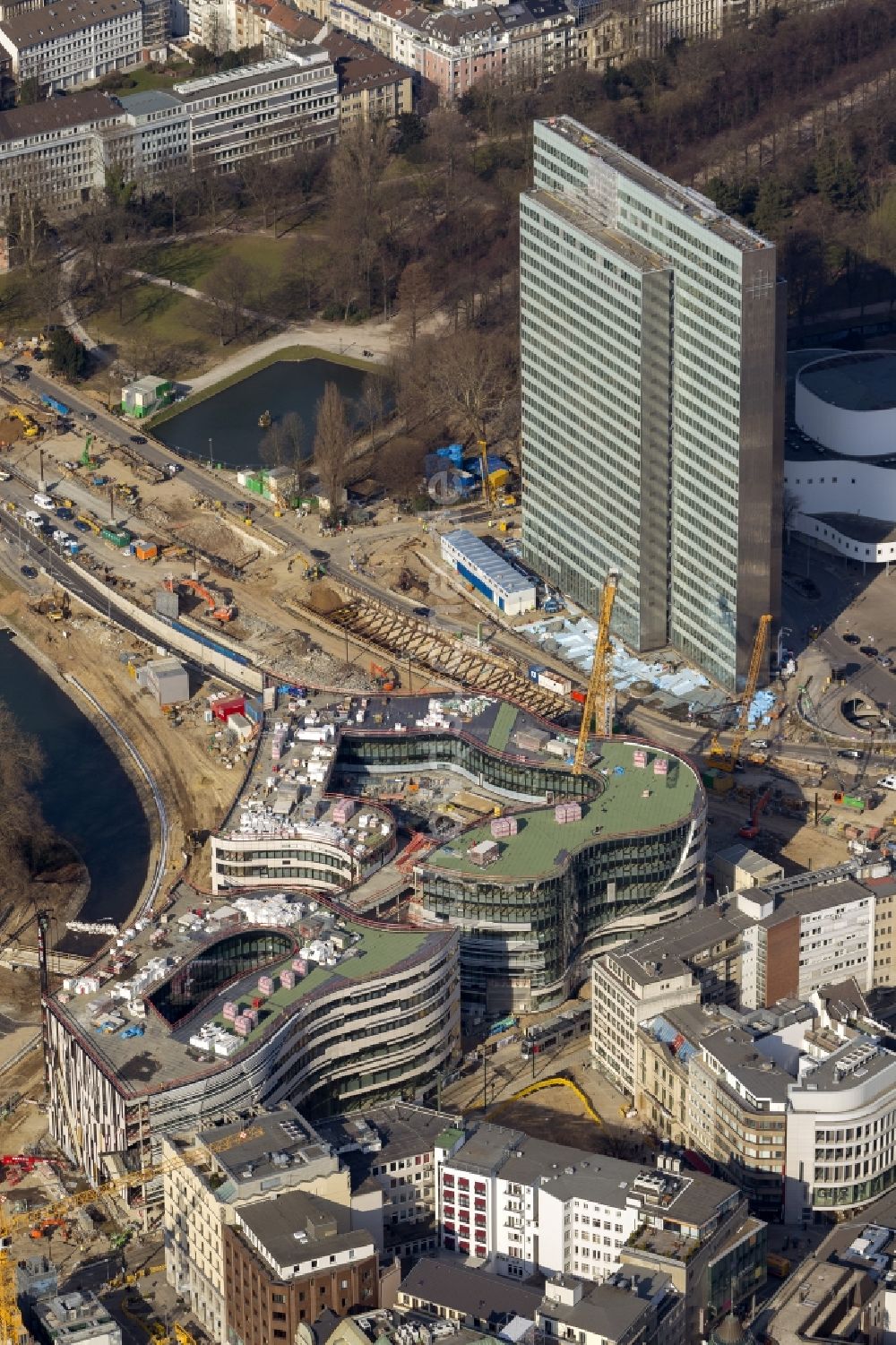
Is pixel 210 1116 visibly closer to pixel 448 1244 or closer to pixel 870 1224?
pixel 448 1244

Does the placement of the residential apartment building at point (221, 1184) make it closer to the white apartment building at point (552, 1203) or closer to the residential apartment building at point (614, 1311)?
the white apartment building at point (552, 1203)

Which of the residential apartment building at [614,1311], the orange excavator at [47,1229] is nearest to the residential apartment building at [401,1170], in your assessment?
the residential apartment building at [614,1311]

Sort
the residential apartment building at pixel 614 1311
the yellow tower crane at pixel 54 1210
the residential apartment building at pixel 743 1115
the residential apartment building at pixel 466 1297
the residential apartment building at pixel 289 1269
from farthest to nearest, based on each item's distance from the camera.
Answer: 1. the residential apartment building at pixel 743 1115
2. the yellow tower crane at pixel 54 1210
3. the residential apartment building at pixel 466 1297
4. the residential apartment building at pixel 289 1269
5. the residential apartment building at pixel 614 1311

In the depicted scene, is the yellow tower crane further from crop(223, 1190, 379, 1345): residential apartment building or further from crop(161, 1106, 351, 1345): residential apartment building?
crop(223, 1190, 379, 1345): residential apartment building

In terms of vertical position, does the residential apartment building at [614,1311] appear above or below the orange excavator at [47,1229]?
above

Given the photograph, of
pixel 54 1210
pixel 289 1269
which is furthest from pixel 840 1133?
pixel 54 1210

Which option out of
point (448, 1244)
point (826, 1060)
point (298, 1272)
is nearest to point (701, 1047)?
point (826, 1060)

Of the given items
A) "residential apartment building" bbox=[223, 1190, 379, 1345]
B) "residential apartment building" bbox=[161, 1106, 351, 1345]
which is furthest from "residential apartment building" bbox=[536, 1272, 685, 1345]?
"residential apartment building" bbox=[161, 1106, 351, 1345]
